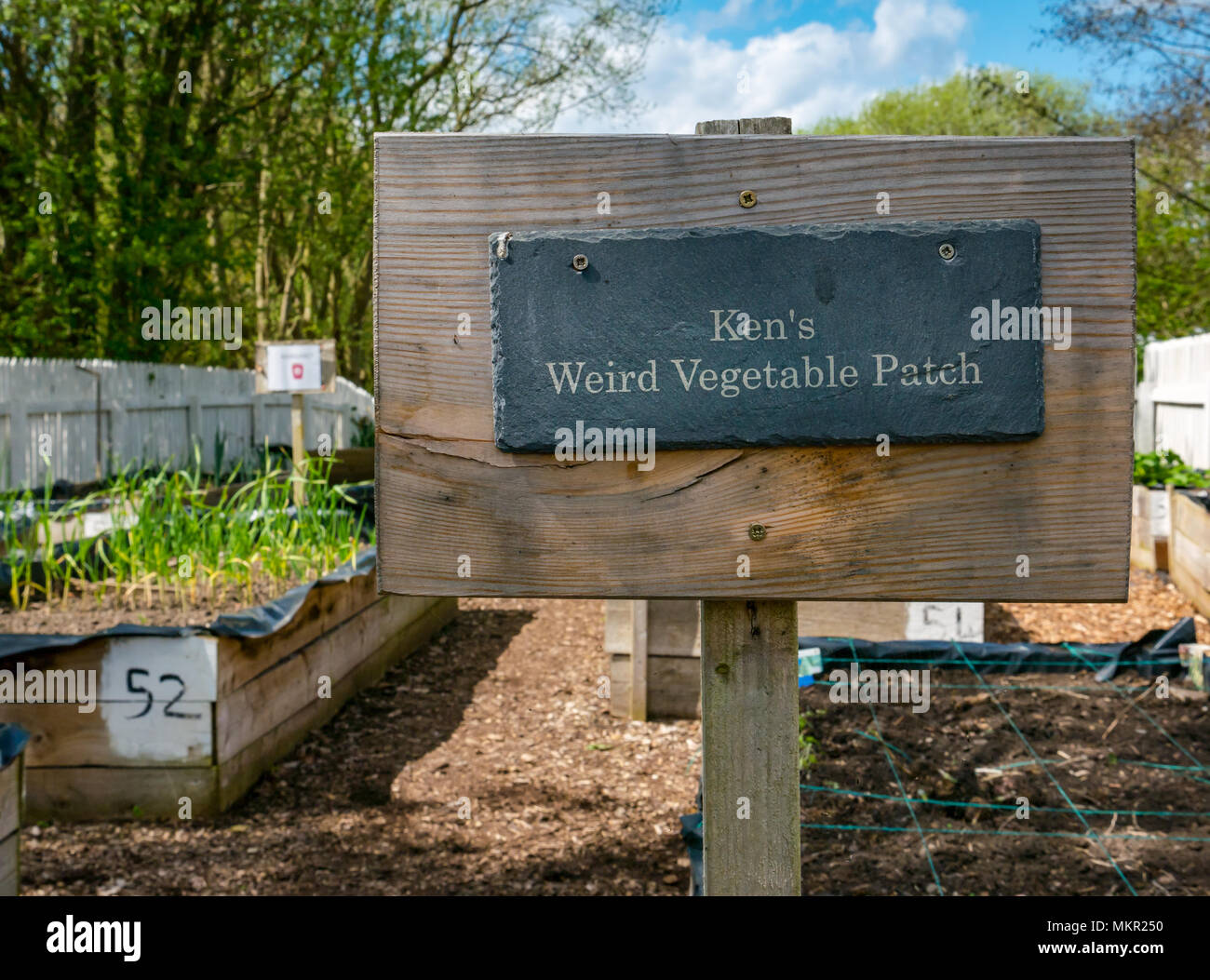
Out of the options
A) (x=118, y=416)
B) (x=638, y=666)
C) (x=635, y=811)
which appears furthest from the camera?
(x=118, y=416)

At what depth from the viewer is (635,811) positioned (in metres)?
3.79

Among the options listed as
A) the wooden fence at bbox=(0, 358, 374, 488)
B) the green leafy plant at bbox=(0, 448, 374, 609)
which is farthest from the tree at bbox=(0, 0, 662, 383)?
the green leafy plant at bbox=(0, 448, 374, 609)

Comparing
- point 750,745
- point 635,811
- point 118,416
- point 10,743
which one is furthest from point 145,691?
point 118,416

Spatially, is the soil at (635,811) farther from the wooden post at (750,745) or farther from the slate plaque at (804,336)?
the slate plaque at (804,336)

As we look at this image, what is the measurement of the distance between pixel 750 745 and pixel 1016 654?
3.15m

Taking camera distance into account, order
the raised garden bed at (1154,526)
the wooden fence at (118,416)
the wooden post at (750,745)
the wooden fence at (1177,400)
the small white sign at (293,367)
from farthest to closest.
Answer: the wooden fence at (118,416), the wooden fence at (1177,400), the raised garden bed at (1154,526), the small white sign at (293,367), the wooden post at (750,745)

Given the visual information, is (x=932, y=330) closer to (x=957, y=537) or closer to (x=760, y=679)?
(x=957, y=537)

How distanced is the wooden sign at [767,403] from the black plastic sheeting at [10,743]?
153 cm

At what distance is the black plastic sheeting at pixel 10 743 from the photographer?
2.33m

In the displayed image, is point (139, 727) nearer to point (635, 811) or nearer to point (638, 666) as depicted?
point (635, 811)

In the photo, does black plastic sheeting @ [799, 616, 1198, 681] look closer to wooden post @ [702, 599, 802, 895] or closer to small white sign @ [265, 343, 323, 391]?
wooden post @ [702, 599, 802, 895]

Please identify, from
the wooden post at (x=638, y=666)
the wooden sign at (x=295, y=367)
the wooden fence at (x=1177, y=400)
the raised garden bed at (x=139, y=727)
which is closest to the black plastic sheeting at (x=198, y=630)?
the raised garden bed at (x=139, y=727)

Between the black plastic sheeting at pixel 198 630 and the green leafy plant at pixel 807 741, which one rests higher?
the black plastic sheeting at pixel 198 630

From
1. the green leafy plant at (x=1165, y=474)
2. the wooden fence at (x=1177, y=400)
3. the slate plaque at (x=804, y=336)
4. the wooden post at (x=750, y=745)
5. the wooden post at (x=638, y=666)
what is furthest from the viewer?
the wooden fence at (x=1177, y=400)
